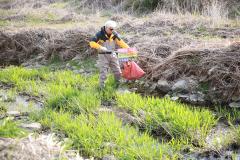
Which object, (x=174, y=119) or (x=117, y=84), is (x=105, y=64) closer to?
(x=117, y=84)

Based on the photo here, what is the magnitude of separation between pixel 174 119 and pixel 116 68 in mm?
2140

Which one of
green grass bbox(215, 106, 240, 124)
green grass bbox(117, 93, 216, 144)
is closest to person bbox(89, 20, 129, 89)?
green grass bbox(117, 93, 216, 144)

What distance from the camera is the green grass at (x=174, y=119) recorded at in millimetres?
4016

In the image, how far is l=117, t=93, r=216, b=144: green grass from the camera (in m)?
4.02

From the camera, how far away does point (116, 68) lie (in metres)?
6.15

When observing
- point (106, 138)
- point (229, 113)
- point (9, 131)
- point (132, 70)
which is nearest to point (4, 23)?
point (132, 70)

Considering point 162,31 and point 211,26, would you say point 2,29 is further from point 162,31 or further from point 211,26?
point 211,26

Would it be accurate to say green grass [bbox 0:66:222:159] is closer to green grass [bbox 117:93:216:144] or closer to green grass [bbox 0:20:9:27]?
green grass [bbox 117:93:216:144]

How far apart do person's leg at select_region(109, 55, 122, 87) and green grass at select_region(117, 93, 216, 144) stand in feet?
4.01

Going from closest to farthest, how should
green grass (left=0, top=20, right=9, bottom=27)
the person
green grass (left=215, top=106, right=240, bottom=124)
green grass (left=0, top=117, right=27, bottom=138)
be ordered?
green grass (left=0, top=117, right=27, bottom=138) < green grass (left=215, top=106, right=240, bottom=124) < the person < green grass (left=0, top=20, right=9, bottom=27)

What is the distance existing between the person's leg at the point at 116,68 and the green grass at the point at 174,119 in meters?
1.22

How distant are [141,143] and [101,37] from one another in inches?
99.5

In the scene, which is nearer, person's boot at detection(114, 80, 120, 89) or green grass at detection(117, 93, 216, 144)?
green grass at detection(117, 93, 216, 144)

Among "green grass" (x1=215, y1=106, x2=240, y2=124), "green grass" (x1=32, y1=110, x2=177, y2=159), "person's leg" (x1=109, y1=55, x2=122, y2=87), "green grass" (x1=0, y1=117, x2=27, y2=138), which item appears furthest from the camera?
"person's leg" (x1=109, y1=55, x2=122, y2=87)
